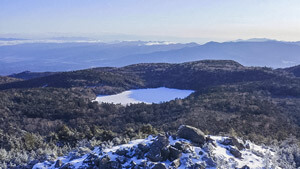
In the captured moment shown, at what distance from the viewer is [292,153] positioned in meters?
10.9

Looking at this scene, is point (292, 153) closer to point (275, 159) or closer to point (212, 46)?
point (275, 159)

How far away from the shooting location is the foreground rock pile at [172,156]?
28.1 ft

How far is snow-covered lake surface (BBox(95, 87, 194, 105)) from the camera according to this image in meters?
28.1

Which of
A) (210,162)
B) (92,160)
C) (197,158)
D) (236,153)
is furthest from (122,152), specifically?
(236,153)

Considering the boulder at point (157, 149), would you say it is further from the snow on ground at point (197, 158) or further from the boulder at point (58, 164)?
the boulder at point (58, 164)

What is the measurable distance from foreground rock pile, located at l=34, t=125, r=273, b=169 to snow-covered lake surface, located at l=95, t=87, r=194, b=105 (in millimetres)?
17386

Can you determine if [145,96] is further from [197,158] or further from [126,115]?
[197,158]

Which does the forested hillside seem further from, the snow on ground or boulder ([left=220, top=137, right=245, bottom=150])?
boulder ([left=220, top=137, right=245, bottom=150])

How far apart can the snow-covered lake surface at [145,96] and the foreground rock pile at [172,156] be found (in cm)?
1739

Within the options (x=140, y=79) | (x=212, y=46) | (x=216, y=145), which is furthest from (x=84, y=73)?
(x=212, y=46)

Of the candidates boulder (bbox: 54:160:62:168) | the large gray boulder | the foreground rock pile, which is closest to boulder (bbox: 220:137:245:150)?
the foreground rock pile

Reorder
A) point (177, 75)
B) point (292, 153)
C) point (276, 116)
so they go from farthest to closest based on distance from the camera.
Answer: point (177, 75) → point (276, 116) → point (292, 153)

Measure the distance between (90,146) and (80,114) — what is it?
10812 millimetres

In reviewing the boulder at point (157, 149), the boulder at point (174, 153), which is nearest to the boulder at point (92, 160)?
the boulder at point (157, 149)
